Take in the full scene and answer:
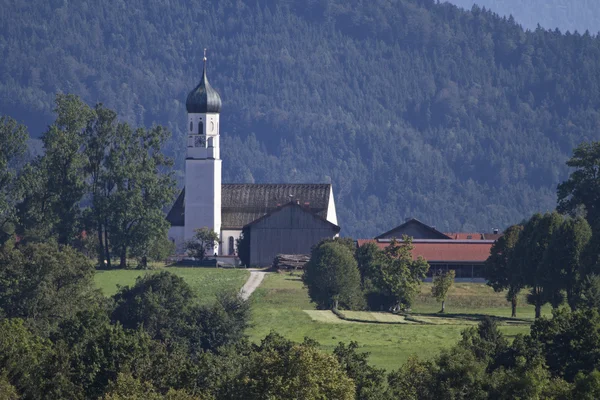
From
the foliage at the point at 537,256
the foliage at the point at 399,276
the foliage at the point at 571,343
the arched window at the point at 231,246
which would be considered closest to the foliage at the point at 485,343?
the foliage at the point at 571,343

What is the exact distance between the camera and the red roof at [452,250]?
10188 centimetres

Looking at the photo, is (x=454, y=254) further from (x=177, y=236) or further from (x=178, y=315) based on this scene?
(x=178, y=315)

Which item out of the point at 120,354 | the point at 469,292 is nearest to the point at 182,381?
the point at 120,354

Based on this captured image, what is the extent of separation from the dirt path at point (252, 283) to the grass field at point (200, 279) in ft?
0.97

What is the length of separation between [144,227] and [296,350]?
2213 inches

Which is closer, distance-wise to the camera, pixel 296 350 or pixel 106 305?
pixel 296 350

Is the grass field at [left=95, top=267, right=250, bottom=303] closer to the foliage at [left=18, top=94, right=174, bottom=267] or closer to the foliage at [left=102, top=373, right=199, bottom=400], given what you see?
the foliage at [left=18, top=94, right=174, bottom=267]

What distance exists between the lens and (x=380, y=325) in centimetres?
7181

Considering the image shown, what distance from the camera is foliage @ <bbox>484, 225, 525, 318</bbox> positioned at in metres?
80.2

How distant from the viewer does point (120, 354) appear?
2036 inches

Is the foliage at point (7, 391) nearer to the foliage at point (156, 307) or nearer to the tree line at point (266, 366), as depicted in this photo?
the tree line at point (266, 366)

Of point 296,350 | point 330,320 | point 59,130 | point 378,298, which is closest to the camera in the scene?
point 296,350

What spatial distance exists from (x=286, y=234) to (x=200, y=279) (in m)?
21.7

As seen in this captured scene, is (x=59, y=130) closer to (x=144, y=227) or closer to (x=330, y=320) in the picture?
(x=144, y=227)
